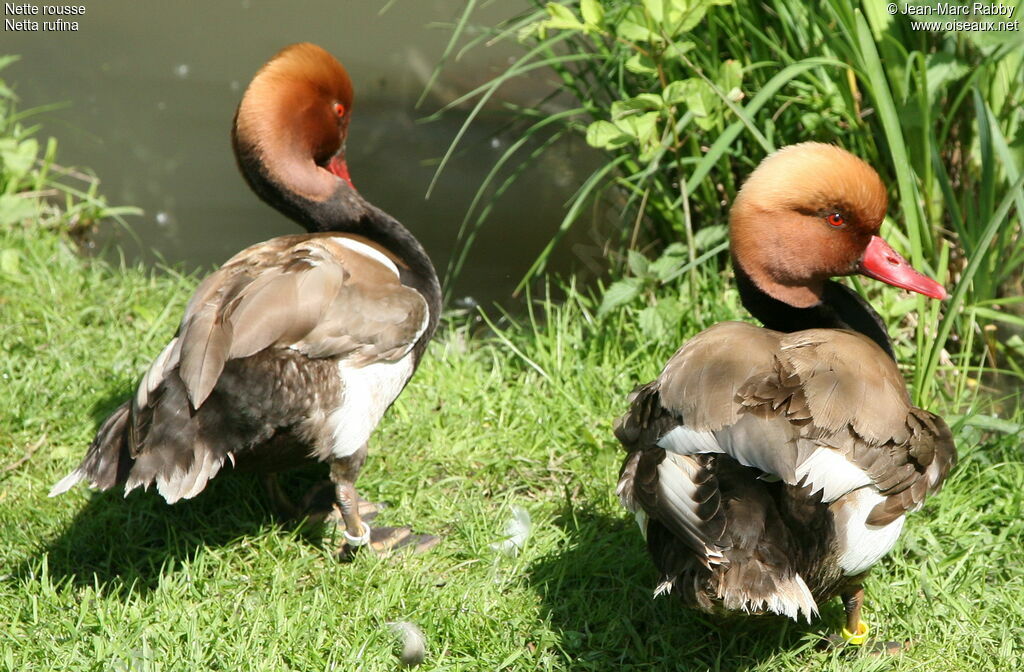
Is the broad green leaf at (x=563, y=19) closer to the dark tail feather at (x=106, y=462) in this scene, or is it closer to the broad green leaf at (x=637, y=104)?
the broad green leaf at (x=637, y=104)

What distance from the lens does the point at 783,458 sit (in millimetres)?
2129

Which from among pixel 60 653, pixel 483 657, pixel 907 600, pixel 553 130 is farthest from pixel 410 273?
pixel 553 130

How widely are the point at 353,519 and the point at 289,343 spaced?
0.54m

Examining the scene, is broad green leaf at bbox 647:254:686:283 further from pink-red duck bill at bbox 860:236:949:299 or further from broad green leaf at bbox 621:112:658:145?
pink-red duck bill at bbox 860:236:949:299

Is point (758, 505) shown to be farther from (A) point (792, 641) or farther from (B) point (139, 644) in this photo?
(B) point (139, 644)

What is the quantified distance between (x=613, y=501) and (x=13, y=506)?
5.82 feet

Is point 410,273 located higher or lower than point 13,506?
higher

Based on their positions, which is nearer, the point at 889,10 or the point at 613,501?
the point at 613,501

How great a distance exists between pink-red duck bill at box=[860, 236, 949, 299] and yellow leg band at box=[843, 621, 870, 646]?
0.90 metres

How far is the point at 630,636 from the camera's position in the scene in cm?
269

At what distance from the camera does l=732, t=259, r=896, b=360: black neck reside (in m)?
2.84

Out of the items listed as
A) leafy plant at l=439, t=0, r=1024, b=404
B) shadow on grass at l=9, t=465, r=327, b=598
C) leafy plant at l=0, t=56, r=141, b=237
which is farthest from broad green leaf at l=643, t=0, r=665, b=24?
leafy plant at l=0, t=56, r=141, b=237

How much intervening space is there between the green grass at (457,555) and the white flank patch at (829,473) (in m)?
0.61

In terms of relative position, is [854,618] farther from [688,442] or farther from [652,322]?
[652,322]
